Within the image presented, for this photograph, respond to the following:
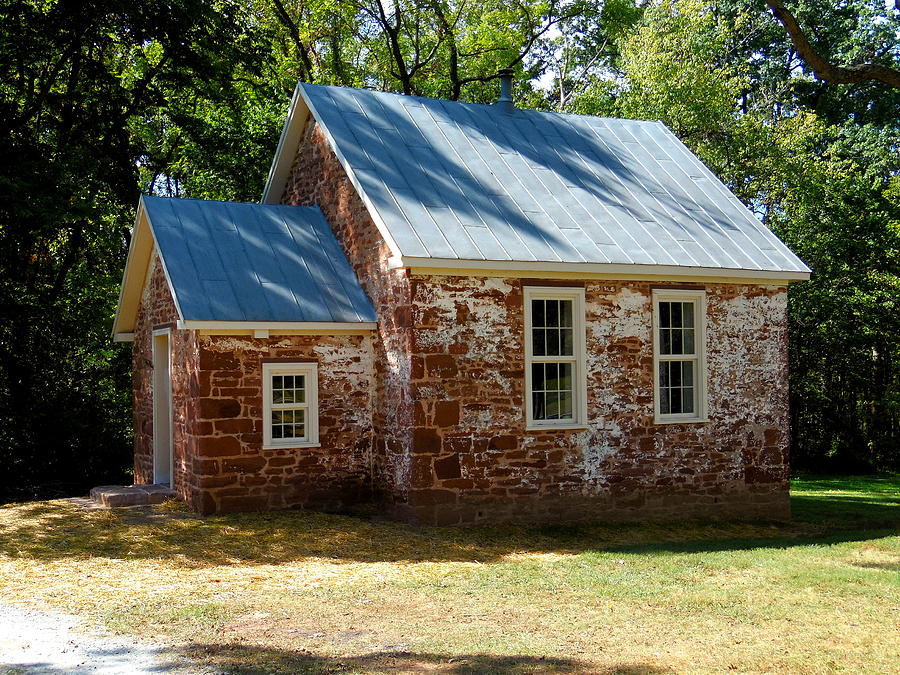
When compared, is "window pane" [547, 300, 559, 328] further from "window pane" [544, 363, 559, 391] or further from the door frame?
the door frame

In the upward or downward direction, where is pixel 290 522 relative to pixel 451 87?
downward

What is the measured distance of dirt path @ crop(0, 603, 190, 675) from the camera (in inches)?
250

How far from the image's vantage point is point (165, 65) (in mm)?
20672

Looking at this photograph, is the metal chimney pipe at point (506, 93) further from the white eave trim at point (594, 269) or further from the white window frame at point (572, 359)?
the white window frame at point (572, 359)

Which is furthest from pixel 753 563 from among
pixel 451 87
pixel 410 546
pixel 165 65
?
pixel 451 87

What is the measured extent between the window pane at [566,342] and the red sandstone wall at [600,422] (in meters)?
0.23

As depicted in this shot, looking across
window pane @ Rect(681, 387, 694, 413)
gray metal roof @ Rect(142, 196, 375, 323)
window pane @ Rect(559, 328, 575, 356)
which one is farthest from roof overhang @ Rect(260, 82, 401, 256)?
window pane @ Rect(681, 387, 694, 413)

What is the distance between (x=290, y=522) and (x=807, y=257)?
16267mm

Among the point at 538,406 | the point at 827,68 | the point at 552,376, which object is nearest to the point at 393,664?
A: the point at 538,406

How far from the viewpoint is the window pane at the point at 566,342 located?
41.7 feet

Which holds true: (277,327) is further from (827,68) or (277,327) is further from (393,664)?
(827,68)

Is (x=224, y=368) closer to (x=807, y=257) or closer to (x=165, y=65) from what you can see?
(x=165, y=65)

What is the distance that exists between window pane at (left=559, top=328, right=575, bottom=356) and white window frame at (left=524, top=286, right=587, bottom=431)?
0.04 metres

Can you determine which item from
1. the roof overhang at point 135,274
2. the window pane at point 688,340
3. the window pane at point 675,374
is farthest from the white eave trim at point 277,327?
the window pane at point 688,340
